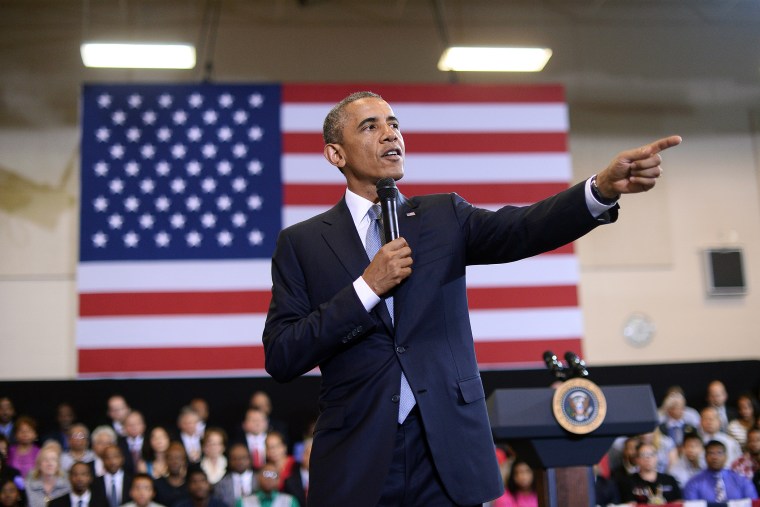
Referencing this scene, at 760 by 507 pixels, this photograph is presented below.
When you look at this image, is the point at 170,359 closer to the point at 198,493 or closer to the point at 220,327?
the point at 220,327

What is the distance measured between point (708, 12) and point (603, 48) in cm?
154

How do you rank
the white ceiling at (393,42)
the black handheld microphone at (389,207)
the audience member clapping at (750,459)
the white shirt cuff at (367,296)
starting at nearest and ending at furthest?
the white shirt cuff at (367,296) → the black handheld microphone at (389,207) → the audience member clapping at (750,459) → the white ceiling at (393,42)

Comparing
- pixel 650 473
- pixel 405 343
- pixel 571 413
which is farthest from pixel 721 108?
pixel 405 343

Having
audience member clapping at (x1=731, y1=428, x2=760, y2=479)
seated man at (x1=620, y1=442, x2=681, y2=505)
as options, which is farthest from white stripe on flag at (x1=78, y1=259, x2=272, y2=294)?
audience member clapping at (x1=731, y1=428, x2=760, y2=479)

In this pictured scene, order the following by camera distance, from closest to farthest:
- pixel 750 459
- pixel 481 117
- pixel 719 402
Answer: pixel 750 459 → pixel 481 117 → pixel 719 402

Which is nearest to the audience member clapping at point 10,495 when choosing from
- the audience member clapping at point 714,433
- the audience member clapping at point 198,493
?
the audience member clapping at point 198,493

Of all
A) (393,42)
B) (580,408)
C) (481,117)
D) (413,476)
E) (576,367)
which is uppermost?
(393,42)

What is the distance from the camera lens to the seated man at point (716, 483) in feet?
22.6

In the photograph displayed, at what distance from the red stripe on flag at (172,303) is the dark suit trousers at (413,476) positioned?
246 inches

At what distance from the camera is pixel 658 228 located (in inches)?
440

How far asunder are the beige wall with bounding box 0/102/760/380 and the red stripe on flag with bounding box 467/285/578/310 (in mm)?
2949

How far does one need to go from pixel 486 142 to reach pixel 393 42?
3152mm

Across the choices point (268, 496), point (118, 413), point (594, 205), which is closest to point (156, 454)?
point (118, 413)

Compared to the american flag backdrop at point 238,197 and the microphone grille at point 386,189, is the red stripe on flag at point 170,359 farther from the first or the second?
the microphone grille at point 386,189
